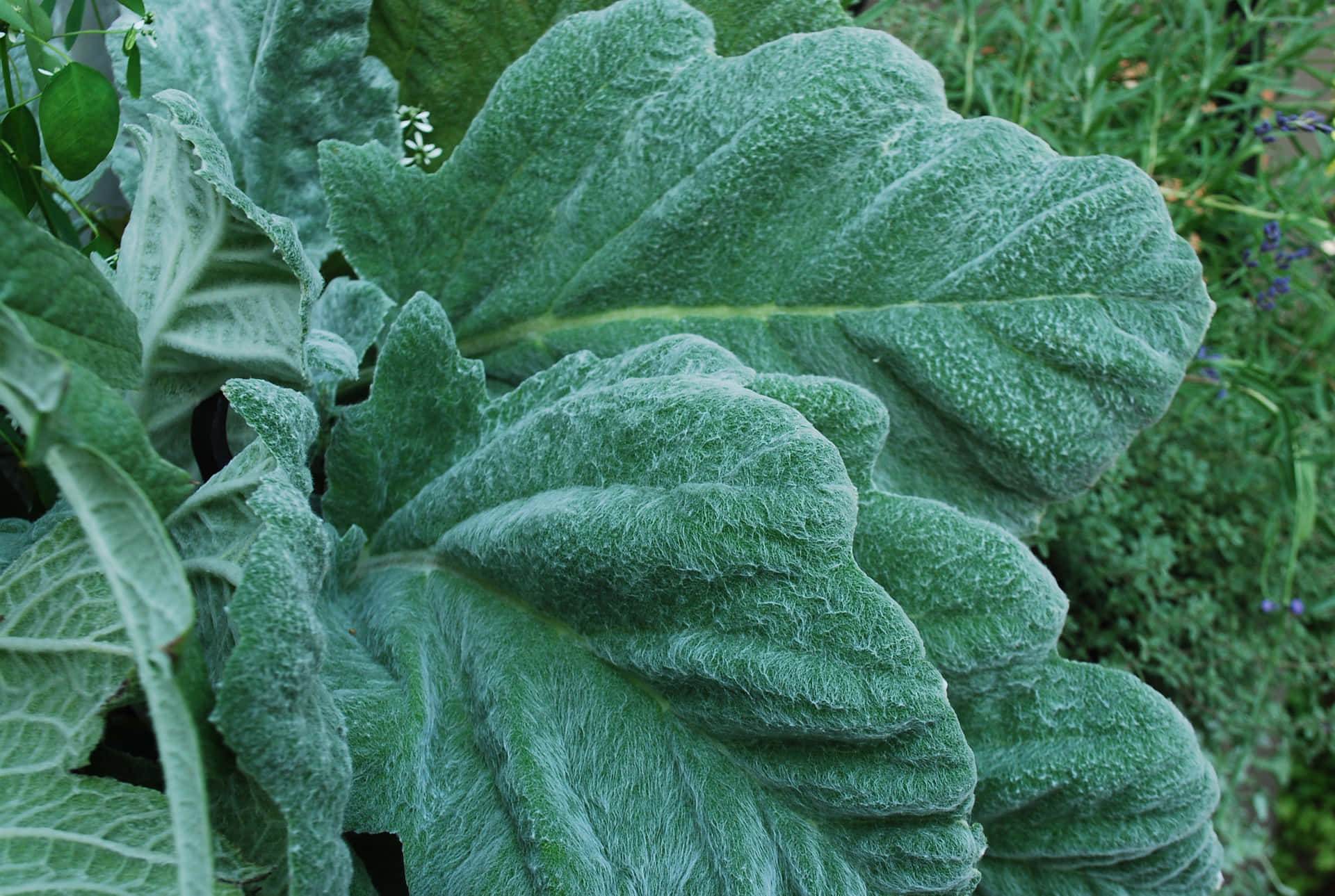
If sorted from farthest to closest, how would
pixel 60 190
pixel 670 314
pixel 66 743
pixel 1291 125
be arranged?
1. pixel 1291 125
2. pixel 670 314
3. pixel 60 190
4. pixel 66 743

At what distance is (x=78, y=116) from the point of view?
0.44 m

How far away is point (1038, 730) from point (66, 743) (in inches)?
17.3

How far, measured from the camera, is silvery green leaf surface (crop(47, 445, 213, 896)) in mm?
257

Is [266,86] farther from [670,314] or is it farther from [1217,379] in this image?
[1217,379]

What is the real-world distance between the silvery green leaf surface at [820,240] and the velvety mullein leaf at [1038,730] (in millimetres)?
72

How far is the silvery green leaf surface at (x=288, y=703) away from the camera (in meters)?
0.30

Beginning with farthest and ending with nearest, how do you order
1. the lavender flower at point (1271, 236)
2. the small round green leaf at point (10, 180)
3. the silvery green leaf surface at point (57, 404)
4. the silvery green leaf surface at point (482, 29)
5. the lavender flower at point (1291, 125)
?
the lavender flower at point (1271, 236)
the lavender flower at point (1291, 125)
the silvery green leaf surface at point (482, 29)
the small round green leaf at point (10, 180)
the silvery green leaf surface at point (57, 404)

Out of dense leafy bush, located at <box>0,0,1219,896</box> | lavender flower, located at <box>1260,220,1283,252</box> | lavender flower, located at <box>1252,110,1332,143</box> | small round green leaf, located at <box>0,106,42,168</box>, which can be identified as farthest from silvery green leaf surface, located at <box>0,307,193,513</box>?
lavender flower, located at <box>1260,220,1283,252</box>

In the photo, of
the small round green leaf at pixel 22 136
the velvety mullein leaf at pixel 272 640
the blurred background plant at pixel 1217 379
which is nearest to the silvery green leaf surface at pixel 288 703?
the velvety mullein leaf at pixel 272 640

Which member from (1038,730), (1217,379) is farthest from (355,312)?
(1217,379)

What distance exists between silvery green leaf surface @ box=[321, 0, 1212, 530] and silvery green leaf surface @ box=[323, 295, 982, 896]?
0.12 metres

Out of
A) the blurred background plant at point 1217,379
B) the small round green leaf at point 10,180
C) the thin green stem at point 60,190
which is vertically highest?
the small round green leaf at point 10,180

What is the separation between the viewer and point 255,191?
60cm

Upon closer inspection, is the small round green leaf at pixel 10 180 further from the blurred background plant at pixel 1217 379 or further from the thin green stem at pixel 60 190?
the blurred background plant at pixel 1217 379
